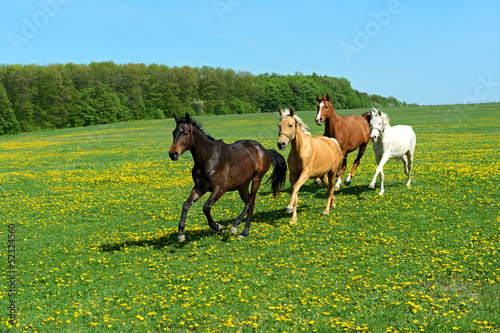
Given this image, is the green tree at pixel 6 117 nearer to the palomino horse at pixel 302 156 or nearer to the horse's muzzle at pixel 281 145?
the palomino horse at pixel 302 156

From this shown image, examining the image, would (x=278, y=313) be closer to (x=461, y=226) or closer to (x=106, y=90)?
(x=461, y=226)

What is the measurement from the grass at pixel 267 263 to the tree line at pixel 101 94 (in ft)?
263

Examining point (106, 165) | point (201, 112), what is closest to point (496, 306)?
point (106, 165)

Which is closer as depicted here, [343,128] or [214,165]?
[214,165]

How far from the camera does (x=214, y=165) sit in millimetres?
10336

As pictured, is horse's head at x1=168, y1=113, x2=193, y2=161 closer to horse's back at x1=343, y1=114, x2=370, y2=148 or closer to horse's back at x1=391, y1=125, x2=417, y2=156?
horse's back at x1=343, y1=114, x2=370, y2=148

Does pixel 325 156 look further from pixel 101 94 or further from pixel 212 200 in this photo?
pixel 101 94

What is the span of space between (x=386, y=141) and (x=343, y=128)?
170cm

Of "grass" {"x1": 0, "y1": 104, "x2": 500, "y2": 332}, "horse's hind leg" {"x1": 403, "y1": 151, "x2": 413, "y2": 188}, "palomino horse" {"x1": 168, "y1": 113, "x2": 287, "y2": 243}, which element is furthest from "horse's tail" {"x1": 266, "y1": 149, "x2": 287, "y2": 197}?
"horse's hind leg" {"x1": 403, "y1": 151, "x2": 413, "y2": 188}

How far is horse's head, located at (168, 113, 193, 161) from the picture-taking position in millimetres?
9555

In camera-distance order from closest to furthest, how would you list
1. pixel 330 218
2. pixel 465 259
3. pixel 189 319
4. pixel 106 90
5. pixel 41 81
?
1. pixel 189 319
2. pixel 465 259
3. pixel 330 218
4. pixel 41 81
5. pixel 106 90

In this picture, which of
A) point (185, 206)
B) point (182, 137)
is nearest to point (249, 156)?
point (182, 137)

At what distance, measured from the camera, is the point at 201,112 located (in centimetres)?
10256

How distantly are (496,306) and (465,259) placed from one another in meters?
2.18
